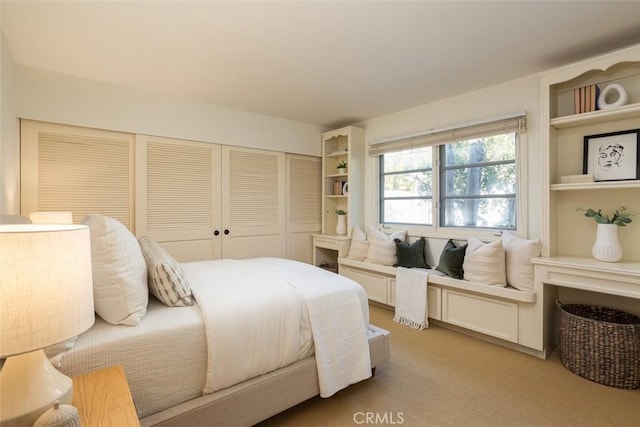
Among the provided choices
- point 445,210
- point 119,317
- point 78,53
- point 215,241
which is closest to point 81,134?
point 78,53

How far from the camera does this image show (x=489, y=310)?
2666 mm

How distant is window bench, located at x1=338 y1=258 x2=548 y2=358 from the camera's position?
2416 mm

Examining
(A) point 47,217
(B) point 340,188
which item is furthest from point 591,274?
(A) point 47,217

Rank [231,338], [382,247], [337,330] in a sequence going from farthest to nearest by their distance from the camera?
[382,247] < [337,330] < [231,338]

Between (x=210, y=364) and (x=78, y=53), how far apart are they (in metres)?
2.55

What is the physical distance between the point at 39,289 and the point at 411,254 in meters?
3.15

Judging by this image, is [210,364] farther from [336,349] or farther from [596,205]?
[596,205]

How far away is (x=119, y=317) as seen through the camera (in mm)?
1396

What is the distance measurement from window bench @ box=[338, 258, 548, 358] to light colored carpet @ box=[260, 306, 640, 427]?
0.17m

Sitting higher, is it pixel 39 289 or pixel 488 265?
pixel 39 289

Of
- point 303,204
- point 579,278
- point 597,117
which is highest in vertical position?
point 597,117

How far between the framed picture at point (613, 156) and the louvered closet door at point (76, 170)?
13.7ft

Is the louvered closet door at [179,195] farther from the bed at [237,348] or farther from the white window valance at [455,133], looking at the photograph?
the white window valance at [455,133]

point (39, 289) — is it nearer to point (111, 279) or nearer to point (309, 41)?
point (111, 279)
